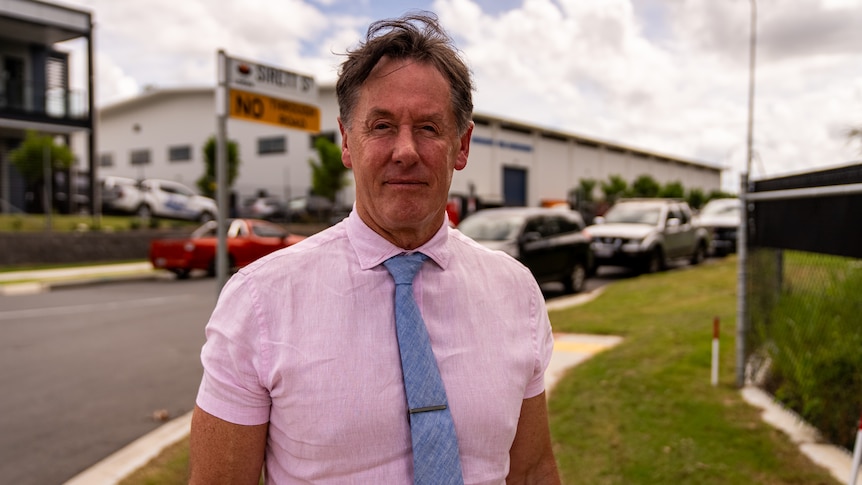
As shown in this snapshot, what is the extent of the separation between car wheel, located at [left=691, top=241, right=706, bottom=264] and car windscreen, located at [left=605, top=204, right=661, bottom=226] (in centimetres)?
221

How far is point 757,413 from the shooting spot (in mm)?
5156

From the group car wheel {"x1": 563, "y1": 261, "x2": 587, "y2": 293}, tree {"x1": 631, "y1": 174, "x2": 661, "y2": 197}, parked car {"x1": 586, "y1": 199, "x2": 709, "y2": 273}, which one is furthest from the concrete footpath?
tree {"x1": 631, "y1": 174, "x2": 661, "y2": 197}

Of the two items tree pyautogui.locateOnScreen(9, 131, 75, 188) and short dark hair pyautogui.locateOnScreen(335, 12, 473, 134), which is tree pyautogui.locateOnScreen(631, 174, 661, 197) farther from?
short dark hair pyautogui.locateOnScreen(335, 12, 473, 134)

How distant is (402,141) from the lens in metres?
1.64

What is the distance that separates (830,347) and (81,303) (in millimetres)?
12014

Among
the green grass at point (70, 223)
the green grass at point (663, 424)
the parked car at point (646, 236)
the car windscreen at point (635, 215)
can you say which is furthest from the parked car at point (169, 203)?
the green grass at point (663, 424)

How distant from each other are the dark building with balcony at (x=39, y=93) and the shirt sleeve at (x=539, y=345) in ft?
84.7

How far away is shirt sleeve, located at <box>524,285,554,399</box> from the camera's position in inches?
72.6

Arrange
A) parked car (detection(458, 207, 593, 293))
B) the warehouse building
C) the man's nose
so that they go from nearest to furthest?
the man's nose < parked car (detection(458, 207, 593, 293)) < the warehouse building

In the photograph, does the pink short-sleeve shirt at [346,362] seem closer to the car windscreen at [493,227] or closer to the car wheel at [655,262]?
the car windscreen at [493,227]

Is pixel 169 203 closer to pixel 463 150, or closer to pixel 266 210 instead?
pixel 266 210

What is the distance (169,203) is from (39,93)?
5.87 meters

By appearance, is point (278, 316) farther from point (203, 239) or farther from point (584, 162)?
point (584, 162)

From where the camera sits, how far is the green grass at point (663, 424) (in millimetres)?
4203
